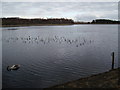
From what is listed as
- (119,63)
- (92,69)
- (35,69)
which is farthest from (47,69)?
(119,63)

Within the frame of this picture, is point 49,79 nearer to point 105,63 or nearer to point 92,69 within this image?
point 92,69

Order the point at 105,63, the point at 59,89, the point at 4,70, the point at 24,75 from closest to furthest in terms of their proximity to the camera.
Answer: the point at 59,89 → the point at 24,75 → the point at 4,70 → the point at 105,63

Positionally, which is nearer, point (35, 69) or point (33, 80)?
point (33, 80)

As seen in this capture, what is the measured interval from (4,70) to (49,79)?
23.5ft

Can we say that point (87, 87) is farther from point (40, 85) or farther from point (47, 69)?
point (47, 69)

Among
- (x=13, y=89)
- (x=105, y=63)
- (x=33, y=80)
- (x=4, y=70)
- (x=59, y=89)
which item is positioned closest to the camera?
(x=59, y=89)

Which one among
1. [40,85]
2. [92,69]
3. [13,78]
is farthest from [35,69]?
[92,69]

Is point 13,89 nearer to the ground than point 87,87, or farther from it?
nearer to the ground

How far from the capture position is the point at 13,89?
14.9m

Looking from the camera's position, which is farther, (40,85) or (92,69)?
(92,69)

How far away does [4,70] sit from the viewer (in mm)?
20453

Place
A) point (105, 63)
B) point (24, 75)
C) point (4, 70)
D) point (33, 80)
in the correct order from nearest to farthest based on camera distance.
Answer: point (33, 80)
point (24, 75)
point (4, 70)
point (105, 63)

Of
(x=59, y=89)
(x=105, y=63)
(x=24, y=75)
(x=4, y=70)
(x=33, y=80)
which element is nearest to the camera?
(x=59, y=89)

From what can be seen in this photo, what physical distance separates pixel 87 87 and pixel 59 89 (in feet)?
7.61
